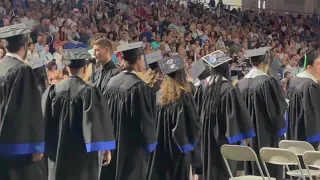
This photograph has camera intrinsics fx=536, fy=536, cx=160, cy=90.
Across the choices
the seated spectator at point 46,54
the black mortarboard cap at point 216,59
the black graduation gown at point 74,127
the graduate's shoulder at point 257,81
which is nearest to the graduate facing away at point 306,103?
the graduate's shoulder at point 257,81

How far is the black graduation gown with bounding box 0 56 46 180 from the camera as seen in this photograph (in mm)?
4223

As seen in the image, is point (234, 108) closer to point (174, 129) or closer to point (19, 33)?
point (174, 129)

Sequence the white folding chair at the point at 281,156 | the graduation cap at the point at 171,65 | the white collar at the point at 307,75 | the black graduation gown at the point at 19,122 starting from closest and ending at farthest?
the black graduation gown at the point at 19,122, the white folding chair at the point at 281,156, the graduation cap at the point at 171,65, the white collar at the point at 307,75

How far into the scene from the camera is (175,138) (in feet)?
18.0

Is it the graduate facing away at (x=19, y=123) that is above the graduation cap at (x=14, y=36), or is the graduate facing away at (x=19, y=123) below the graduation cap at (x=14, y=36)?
below

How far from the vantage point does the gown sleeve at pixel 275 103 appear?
633 cm

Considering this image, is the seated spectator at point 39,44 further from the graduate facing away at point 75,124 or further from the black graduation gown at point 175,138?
the graduate facing away at point 75,124

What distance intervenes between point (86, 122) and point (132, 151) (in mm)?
905

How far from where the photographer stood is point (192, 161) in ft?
19.2

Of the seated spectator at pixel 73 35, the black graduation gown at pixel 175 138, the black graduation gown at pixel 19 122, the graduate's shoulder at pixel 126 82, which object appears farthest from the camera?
the seated spectator at pixel 73 35

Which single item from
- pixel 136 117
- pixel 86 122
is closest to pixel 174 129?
pixel 136 117

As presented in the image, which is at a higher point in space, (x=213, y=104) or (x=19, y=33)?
(x=19, y=33)

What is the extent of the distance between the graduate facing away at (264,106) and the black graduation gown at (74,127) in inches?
89.1

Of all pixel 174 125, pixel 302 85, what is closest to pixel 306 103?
pixel 302 85
